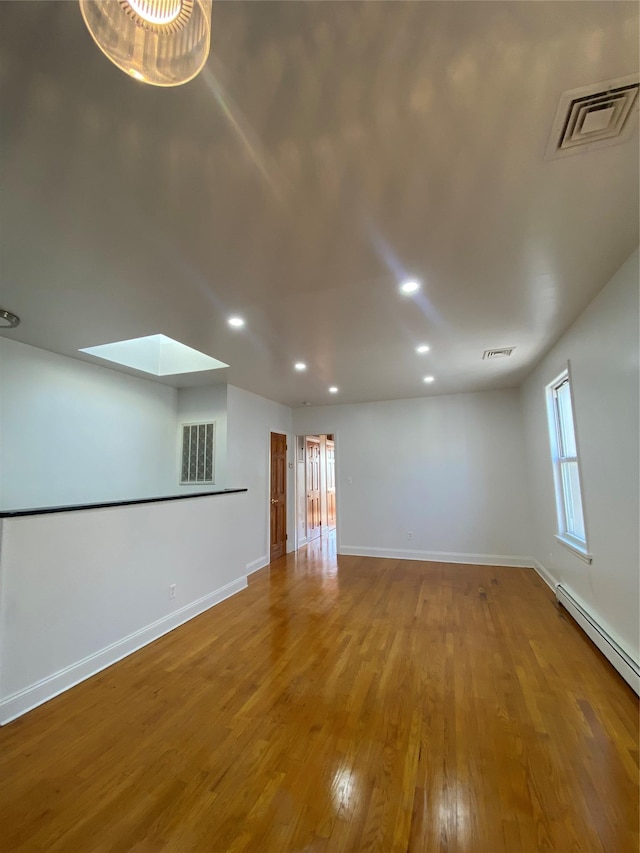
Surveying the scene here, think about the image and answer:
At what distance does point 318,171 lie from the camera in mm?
1453

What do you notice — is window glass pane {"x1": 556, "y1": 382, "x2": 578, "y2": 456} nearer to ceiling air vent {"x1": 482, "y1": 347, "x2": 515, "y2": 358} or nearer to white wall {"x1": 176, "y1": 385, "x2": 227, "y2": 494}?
ceiling air vent {"x1": 482, "y1": 347, "x2": 515, "y2": 358}

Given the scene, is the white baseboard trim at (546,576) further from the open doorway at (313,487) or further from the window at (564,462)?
the open doorway at (313,487)

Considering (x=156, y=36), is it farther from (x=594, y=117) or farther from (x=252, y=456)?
(x=252, y=456)

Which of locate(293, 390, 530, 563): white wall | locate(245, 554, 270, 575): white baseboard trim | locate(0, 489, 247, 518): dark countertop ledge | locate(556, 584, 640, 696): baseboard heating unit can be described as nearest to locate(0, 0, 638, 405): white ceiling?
locate(0, 489, 247, 518): dark countertop ledge

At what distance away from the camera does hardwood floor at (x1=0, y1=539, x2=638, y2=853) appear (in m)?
1.41

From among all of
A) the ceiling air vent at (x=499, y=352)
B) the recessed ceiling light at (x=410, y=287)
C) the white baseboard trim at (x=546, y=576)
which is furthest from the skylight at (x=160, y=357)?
the white baseboard trim at (x=546, y=576)

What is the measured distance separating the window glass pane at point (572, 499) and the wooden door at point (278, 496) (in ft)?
13.2

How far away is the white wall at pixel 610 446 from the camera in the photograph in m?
2.21

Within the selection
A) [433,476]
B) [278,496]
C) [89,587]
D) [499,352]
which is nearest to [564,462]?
[499,352]

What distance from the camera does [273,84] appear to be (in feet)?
3.69

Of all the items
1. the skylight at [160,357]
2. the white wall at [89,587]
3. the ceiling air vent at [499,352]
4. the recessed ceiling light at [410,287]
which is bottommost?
the white wall at [89,587]

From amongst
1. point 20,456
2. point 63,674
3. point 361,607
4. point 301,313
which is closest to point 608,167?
point 301,313

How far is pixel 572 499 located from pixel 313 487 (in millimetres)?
5001

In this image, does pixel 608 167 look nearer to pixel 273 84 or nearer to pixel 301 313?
pixel 273 84
